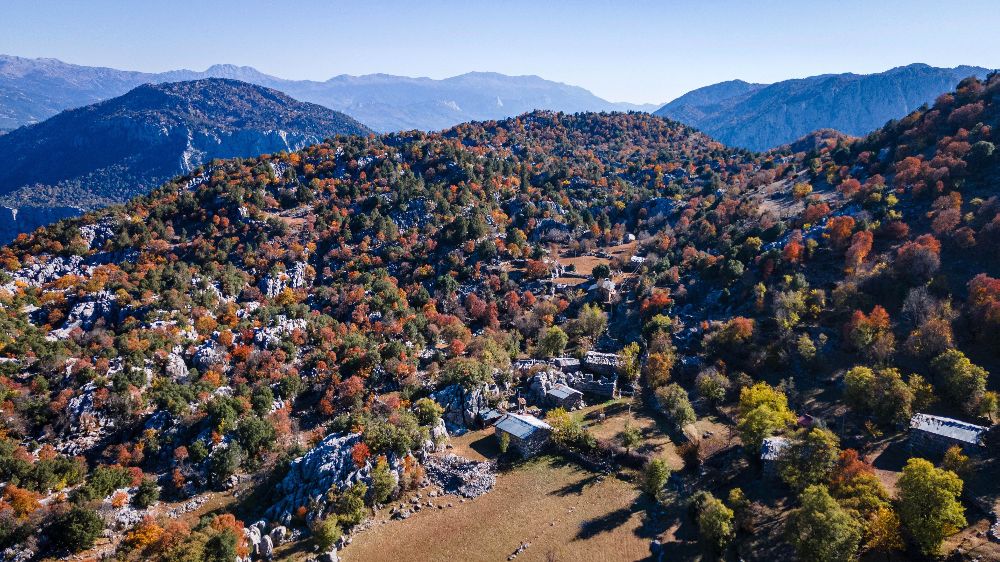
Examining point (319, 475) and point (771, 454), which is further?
point (319, 475)

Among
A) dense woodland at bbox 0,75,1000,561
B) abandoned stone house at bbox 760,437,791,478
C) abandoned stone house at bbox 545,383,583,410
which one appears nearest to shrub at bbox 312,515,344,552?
dense woodland at bbox 0,75,1000,561

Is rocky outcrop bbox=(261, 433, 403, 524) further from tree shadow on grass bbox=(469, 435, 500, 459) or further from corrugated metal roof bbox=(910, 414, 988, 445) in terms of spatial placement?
corrugated metal roof bbox=(910, 414, 988, 445)

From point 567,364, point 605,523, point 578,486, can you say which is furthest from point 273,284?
point 605,523

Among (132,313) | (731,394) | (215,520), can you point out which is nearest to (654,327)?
(731,394)

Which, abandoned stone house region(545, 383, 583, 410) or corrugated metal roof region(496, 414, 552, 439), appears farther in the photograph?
abandoned stone house region(545, 383, 583, 410)

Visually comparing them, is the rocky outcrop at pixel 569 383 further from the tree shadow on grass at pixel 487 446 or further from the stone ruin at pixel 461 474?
the stone ruin at pixel 461 474

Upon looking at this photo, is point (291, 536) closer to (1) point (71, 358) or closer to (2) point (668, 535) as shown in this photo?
(2) point (668, 535)

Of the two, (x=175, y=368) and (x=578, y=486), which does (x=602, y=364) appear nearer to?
(x=578, y=486)
